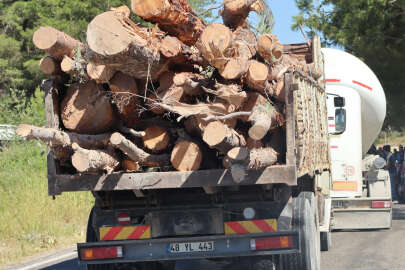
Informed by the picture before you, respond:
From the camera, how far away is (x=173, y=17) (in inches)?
257

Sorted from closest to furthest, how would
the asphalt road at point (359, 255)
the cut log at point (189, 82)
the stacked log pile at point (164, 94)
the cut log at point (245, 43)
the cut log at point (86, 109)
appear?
the stacked log pile at point (164, 94) → the cut log at point (189, 82) → the cut log at point (245, 43) → the cut log at point (86, 109) → the asphalt road at point (359, 255)

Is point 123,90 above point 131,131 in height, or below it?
above

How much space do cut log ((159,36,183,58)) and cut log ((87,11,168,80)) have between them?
6 cm

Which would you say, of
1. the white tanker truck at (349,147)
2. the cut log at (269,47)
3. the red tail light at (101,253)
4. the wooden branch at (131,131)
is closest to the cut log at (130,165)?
the wooden branch at (131,131)

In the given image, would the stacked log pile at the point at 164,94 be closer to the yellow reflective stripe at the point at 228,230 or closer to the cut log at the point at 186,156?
the cut log at the point at 186,156

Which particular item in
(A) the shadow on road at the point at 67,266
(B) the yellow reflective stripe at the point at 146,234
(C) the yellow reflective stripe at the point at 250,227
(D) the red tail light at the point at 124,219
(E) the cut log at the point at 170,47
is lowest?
(A) the shadow on road at the point at 67,266

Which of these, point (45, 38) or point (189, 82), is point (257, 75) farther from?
point (45, 38)

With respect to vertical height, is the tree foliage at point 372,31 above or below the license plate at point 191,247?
above

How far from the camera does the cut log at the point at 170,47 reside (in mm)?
6393

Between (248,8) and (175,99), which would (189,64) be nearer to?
(175,99)

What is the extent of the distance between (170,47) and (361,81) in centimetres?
741

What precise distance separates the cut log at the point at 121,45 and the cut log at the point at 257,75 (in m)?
0.87

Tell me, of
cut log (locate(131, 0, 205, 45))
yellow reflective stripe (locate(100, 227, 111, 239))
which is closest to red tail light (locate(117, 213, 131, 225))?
yellow reflective stripe (locate(100, 227, 111, 239))

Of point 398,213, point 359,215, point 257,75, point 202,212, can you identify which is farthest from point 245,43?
point 398,213
